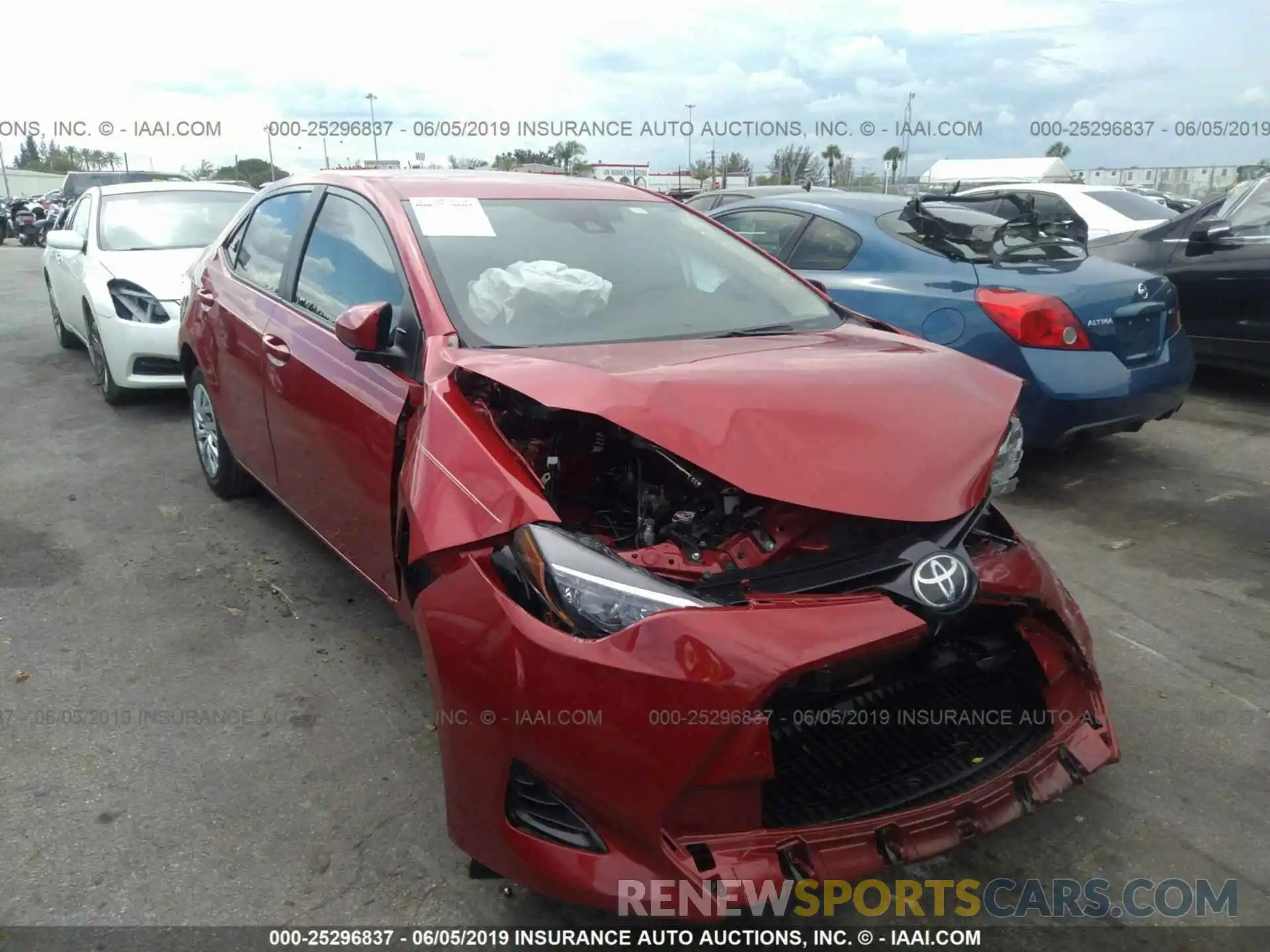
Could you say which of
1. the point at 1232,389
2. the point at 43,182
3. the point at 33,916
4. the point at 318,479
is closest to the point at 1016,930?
the point at 33,916

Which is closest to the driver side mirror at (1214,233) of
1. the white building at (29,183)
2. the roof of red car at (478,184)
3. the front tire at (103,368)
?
the roof of red car at (478,184)

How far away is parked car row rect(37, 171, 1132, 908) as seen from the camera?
5.90 feet

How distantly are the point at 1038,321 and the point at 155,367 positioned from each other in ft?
18.1

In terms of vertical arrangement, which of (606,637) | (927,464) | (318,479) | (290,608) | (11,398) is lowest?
(11,398)

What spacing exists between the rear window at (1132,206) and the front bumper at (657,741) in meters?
9.10

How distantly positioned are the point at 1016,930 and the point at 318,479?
2.45 m

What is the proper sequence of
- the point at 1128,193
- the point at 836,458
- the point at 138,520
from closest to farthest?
the point at 836,458, the point at 138,520, the point at 1128,193

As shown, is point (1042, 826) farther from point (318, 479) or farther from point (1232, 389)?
point (1232, 389)

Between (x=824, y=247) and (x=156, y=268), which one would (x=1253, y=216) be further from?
(x=156, y=268)

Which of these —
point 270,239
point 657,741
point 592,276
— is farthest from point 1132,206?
point 657,741

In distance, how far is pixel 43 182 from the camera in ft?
177

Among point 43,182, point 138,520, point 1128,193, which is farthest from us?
point 43,182

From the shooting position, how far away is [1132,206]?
964 cm

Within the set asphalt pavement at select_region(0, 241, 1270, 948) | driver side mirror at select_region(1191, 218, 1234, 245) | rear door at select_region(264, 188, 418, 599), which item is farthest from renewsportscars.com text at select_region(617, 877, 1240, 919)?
driver side mirror at select_region(1191, 218, 1234, 245)
